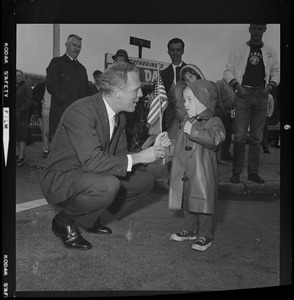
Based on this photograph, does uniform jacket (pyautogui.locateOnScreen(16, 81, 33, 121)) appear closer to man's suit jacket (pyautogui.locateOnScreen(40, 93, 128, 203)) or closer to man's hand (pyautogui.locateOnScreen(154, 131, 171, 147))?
man's suit jacket (pyautogui.locateOnScreen(40, 93, 128, 203))

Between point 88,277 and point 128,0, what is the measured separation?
1147mm

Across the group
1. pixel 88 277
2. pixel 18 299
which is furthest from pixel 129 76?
pixel 18 299

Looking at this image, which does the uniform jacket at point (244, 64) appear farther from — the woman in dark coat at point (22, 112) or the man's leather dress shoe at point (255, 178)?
the woman in dark coat at point (22, 112)

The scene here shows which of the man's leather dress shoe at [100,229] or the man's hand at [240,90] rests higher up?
the man's hand at [240,90]

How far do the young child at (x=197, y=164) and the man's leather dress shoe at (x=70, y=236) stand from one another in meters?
0.39

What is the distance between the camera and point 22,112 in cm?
Answer: 212

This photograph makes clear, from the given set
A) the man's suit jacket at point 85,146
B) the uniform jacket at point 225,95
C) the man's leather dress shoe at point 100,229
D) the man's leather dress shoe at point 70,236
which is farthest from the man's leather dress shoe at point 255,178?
the man's leather dress shoe at point 70,236

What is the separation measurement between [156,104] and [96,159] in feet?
1.15

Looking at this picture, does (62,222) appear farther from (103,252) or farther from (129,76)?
(129,76)

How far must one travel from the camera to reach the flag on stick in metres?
2.17

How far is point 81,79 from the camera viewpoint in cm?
215

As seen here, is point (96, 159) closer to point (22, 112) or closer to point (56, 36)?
point (22, 112)

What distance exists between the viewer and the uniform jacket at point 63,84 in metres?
2.15

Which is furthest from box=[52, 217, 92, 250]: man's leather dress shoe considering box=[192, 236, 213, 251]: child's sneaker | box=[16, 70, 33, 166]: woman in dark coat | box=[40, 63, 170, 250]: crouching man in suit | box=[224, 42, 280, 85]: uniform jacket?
box=[224, 42, 280, 85]: uniform jacket
